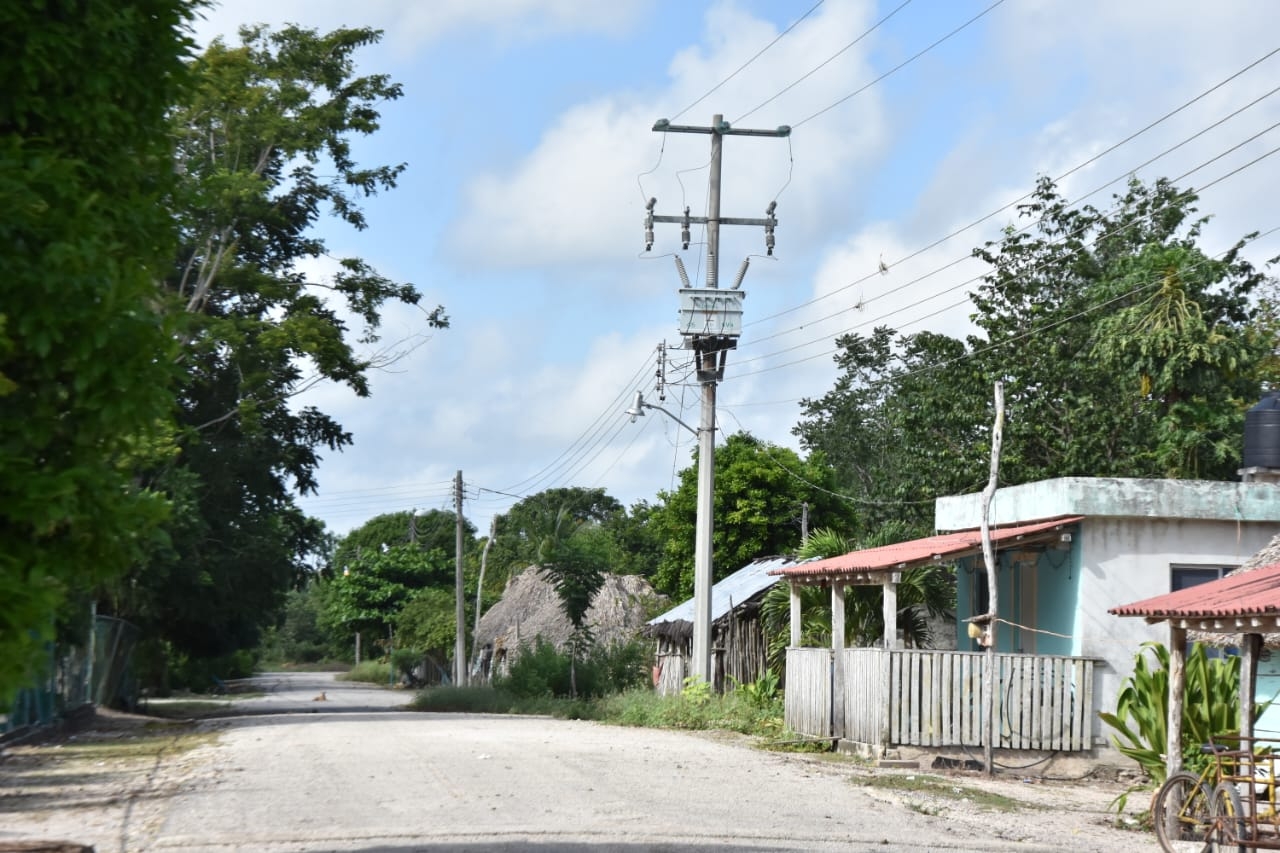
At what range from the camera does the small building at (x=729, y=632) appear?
30969mm

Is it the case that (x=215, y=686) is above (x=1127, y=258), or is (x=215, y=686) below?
below

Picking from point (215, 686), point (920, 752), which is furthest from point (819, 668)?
point (215, 686)

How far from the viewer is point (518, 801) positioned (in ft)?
44.3

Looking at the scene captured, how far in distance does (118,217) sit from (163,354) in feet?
2.94

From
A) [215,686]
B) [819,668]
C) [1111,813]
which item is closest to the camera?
[1111,813]

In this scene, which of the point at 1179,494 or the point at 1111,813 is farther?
the point at 1179,494

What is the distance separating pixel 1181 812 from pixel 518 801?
19.1 feet

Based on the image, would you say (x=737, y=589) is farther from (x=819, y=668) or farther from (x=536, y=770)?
(x=536, y=770)

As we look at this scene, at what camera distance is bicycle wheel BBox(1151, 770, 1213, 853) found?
11227 mm

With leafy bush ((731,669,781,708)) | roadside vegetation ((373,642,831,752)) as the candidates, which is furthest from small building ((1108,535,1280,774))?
leafy bush ((731,669,781,708))

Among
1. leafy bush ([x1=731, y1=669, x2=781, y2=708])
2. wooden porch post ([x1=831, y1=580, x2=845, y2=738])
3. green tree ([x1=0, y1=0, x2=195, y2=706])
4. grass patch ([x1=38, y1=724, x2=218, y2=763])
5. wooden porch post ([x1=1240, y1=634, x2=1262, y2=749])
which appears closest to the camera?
green tree ([x1=0, y1=0, x2=195, y2=706])

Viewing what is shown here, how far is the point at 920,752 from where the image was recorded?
19141 millimetres

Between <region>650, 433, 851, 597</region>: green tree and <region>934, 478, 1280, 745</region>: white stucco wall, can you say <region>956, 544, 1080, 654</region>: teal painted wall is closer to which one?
<region>934, 478, 1280, 745</region>: white stucco wall

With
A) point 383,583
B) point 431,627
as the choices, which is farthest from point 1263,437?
point 383,583
